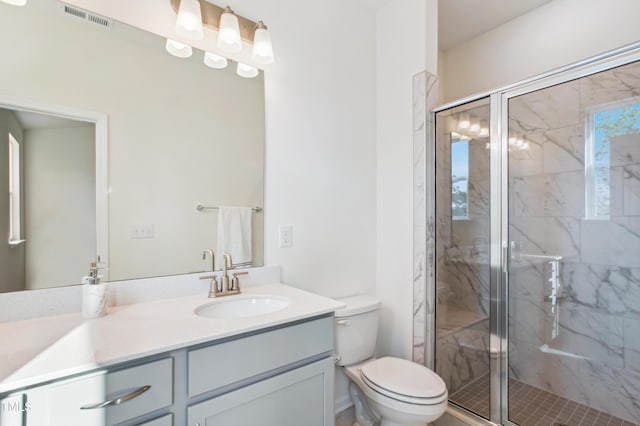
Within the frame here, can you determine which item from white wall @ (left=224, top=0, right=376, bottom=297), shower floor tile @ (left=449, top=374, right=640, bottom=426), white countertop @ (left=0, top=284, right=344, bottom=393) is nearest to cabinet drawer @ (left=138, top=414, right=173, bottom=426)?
white countertop @ (left=0, top=284, right=344, bottom=393)

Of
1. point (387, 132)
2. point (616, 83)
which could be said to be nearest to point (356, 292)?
point (387, 132)

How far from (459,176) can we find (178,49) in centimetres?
168

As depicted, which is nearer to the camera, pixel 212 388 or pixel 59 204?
pixel 212 388

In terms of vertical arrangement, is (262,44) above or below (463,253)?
above

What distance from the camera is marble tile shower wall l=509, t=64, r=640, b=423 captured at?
163cm

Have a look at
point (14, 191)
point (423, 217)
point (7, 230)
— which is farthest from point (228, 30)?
point (423, 217)

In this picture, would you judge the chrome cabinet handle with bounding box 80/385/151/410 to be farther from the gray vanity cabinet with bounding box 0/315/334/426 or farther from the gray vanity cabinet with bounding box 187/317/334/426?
the gray vanity cabinet with bounding box 187/317/334/426

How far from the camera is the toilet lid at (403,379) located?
1.40m

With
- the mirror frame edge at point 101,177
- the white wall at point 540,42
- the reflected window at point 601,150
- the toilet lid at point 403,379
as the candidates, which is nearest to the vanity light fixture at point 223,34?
the mirror frame edge at point 101,177

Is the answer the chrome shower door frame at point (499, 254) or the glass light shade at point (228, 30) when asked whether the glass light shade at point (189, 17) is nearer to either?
the glass light shade at point (228, 30)

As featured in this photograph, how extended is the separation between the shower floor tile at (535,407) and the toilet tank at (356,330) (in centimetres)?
64

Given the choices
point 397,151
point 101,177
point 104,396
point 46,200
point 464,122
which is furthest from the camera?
point 397,151

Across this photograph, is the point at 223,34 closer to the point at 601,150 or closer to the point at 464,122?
the point at 464,122

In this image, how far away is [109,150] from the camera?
126 cm
